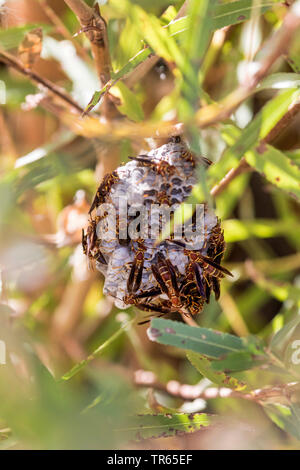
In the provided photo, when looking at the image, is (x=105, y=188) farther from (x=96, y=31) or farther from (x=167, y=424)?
(x=167, y=424)

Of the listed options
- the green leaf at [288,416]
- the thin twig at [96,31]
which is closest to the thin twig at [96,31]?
the thin twig at [96,31]

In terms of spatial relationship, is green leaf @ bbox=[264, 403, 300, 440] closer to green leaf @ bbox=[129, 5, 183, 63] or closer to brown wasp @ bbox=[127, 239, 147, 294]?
brown wasp @ bbox=[127, 239, 147, 294]

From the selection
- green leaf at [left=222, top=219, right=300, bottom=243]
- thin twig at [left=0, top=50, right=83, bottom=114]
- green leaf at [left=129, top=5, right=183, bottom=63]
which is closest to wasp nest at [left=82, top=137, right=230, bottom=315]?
green leaf at [left=129, top=5, right=183, bottom=63]

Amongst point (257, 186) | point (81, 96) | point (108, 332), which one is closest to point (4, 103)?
point (81, 96)

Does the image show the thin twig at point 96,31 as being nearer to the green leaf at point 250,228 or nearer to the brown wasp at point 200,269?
the brown wasp at point 200,269

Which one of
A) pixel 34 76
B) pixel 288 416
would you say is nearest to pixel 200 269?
pixel 288 416

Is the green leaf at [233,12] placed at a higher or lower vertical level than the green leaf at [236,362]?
higher

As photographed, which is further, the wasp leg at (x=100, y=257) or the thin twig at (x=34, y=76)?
the thin twig at (x=34, y=76)
